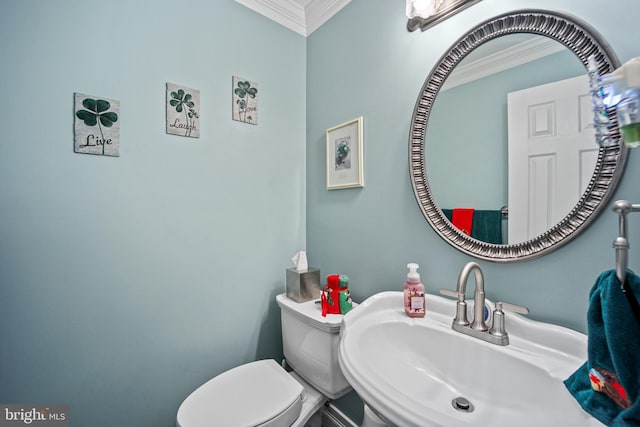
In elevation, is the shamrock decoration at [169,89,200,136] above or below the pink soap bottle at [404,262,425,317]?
above

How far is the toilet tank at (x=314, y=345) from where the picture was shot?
1.12m

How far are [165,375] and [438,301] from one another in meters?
1.21

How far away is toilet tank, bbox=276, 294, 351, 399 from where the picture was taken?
1.12 meters

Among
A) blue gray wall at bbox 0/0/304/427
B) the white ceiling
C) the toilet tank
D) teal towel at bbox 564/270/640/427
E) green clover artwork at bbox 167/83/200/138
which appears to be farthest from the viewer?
the white ceiling

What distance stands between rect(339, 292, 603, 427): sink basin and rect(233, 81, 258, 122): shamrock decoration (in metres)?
1.11

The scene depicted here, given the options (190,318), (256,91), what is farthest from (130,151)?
(190,318)

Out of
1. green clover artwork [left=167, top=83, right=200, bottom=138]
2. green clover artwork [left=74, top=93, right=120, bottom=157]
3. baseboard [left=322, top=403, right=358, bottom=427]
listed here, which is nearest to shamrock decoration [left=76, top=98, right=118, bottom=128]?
green clover artwork [left=74, top=93, right=120, bottom=157]

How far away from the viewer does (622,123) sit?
1.65 ft

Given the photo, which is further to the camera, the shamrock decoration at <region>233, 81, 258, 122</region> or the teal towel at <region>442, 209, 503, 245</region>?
the shamrock decoration at <region>233, 81, 258, 122</region>

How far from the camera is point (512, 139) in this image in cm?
84

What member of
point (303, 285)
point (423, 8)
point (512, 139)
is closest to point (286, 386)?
point (303, 285)

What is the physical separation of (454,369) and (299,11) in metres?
1.90

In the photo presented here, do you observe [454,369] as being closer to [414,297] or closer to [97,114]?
[414,297]

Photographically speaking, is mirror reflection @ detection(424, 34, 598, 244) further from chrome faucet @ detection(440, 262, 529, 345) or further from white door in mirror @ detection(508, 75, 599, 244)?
chrome faucet @ detection(440, 262, 529, 345)
